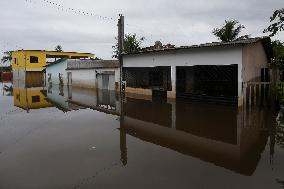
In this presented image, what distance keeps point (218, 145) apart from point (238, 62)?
9.49 meters

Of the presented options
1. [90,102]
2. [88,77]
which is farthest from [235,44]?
[88,77]

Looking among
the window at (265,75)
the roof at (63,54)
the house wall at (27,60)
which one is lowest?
the window at (265,75)

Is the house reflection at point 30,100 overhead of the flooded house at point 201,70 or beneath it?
beneath

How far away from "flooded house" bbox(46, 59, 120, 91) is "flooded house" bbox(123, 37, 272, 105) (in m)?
3.75

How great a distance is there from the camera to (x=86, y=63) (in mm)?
36812

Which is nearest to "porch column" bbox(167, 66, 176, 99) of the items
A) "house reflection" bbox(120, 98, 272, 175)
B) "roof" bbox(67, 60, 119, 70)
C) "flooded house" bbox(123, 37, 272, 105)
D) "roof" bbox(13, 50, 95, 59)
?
"flooded house" bbox(123, 37, 272, 105)

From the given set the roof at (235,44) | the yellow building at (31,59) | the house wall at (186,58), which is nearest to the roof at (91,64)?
the house wall at (186,58)

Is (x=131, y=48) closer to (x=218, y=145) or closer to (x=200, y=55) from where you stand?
(x=200, y=55)

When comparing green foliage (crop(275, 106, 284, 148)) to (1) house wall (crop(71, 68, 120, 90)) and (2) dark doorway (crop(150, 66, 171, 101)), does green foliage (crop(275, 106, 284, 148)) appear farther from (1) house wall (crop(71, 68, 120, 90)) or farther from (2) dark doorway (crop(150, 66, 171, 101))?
(1) house wall (crop(71, 68, 120, 90))

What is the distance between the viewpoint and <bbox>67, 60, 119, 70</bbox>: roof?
30.7 metres

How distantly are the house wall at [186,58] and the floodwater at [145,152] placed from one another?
4.45 m

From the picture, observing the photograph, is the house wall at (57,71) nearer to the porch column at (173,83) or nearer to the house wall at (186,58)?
the house wall at (186,58)

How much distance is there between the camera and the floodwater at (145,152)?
241 inches

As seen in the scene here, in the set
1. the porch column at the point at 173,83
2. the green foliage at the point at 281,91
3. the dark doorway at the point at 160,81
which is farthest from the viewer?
the dark doorway at the point at 160,81
